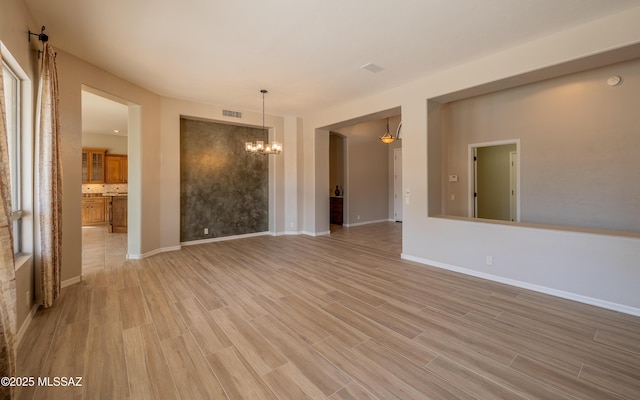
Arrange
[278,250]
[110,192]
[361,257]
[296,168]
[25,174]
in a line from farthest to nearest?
[110,192]
[296,168]
[278,250]
[361,257]
[25,174]

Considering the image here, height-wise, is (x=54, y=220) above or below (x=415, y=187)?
below

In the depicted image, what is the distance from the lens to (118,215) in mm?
7570

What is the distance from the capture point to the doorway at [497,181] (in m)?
6.95

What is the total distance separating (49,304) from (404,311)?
402 cm

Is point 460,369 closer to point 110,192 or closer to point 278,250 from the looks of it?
point 278,250

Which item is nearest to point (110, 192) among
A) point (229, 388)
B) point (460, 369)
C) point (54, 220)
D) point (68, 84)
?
point (68, 84)

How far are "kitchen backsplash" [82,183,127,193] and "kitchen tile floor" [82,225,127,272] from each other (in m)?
1.70

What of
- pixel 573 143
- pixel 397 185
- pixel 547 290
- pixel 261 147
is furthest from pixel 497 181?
pixel 261 147

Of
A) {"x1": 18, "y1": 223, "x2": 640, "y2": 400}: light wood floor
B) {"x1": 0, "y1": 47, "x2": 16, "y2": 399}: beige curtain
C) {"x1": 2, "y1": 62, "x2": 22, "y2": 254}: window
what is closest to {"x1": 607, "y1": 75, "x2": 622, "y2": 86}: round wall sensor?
{"x1": 18, "y1": 223, "x2": 640, "y2": 400}: light wood floor

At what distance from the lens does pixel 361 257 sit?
5.09 meters

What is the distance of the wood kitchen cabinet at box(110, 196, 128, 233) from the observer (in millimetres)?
7473

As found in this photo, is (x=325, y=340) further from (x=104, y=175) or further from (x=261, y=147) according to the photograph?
(x=104, y=175)

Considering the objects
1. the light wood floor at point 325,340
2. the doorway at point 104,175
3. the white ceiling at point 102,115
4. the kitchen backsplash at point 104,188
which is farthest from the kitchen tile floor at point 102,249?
the white ceiling at point 102,115

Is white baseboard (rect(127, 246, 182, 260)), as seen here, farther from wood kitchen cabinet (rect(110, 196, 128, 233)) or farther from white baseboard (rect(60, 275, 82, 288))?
wood kitchen cabinet (rect(110, 196, 128, 233))
